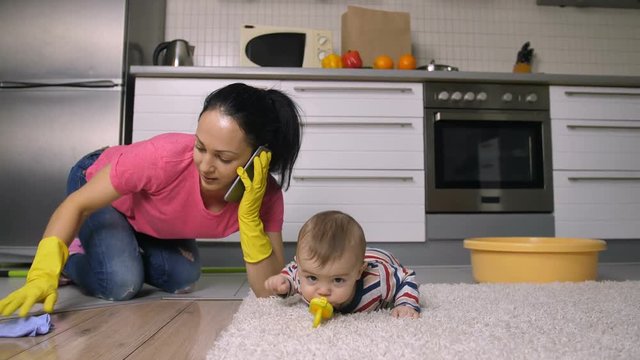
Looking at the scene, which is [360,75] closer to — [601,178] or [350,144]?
[350,144]

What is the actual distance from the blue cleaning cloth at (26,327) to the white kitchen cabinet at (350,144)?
128cm

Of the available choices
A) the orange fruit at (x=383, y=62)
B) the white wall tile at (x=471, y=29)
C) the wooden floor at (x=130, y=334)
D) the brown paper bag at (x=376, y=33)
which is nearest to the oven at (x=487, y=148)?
the orange fruit at (x=383, y=62)

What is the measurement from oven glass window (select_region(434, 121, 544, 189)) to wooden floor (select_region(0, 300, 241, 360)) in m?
1.45

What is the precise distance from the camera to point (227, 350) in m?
0.70

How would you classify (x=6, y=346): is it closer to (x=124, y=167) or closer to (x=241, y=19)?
(x=124, y=167)

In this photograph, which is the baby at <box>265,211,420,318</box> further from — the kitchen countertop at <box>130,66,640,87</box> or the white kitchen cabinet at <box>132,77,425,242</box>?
the kitchen countertop at <box>130,66,640,87</box>

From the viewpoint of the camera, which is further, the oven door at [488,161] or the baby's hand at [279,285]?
the oven door at [488,161]

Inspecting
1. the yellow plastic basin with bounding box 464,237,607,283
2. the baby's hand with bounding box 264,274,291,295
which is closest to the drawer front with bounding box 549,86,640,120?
the yellow plastic basin with bounding box 464,237,607,283

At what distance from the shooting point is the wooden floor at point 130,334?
0.74 m

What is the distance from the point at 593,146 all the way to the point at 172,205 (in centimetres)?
215

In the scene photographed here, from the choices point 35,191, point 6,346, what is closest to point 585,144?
point 6,346

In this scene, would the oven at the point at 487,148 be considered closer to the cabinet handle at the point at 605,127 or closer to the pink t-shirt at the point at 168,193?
the cabinet handle at the point at 605,127

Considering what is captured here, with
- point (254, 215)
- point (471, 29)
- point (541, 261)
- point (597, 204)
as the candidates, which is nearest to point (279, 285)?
point (254, 215)

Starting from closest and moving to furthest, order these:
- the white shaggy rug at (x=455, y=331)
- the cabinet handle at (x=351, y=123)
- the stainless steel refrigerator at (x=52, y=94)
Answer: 1. the white shaggy rug at (x=455, y=331)
2. the stainless steel refrigerator at (x=52, y=94)
3. the cabinet handle at (x=351, y=123)
